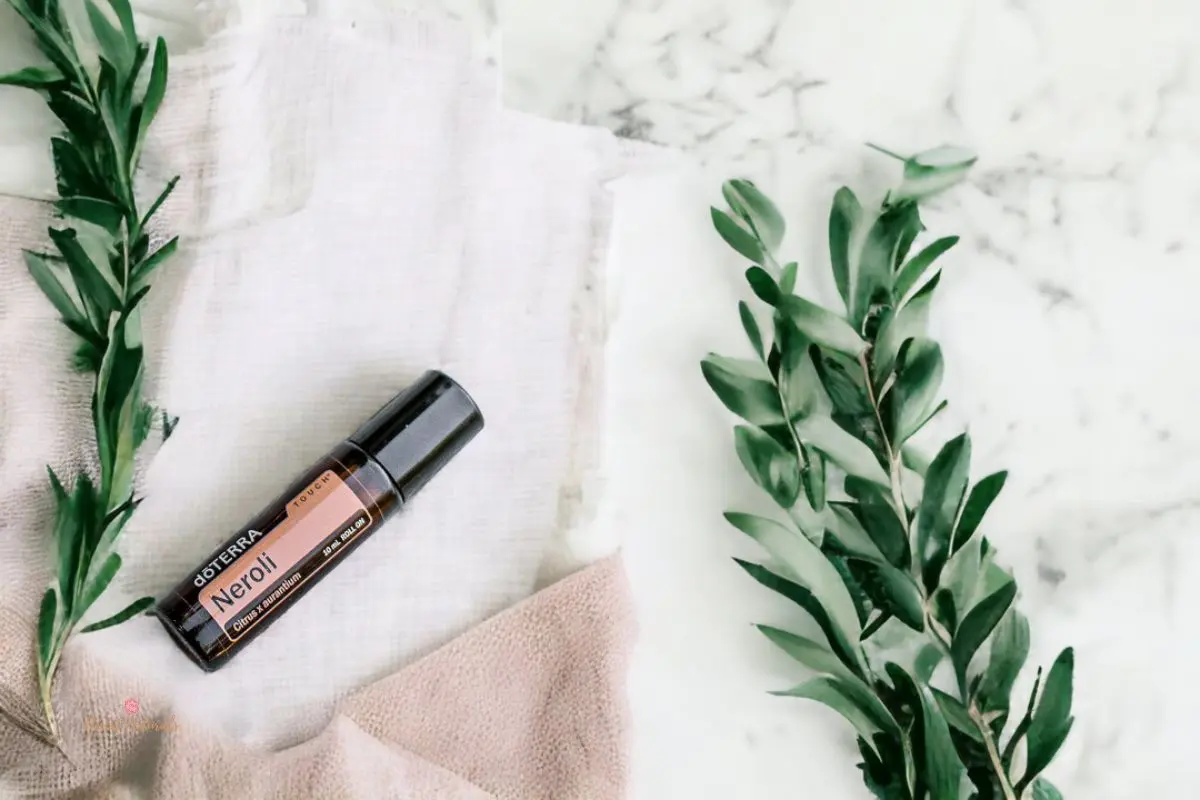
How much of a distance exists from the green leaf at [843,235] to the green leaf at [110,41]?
453 millimetres

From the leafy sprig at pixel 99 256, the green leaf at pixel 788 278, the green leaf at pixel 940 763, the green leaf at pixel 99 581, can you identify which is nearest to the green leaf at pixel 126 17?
the leafy sprig at pixel 99 256

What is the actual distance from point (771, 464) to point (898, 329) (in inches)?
4.6

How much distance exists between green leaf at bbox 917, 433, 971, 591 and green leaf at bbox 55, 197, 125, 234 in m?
0.53

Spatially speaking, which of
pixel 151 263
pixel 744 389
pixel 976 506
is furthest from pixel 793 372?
pixel 151 263

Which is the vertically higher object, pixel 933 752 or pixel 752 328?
pixel 752 328

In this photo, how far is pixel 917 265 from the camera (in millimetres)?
693

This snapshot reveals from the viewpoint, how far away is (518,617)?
685 mm

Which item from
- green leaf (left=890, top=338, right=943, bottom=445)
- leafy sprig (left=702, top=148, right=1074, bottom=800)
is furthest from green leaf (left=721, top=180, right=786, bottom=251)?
green leaf (left=890, top=338, right=943, bottom=445)

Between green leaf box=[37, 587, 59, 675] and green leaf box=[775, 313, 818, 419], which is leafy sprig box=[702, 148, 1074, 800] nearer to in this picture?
green leaf box=[775, 313, 818, 419]

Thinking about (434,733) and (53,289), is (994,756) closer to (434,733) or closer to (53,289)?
(434,733)

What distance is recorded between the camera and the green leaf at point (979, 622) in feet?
2.13

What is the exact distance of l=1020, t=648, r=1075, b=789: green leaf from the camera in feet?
2.15

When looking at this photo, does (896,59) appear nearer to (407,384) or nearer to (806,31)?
(806,31)

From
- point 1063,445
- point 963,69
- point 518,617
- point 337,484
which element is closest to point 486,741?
point 518,617
